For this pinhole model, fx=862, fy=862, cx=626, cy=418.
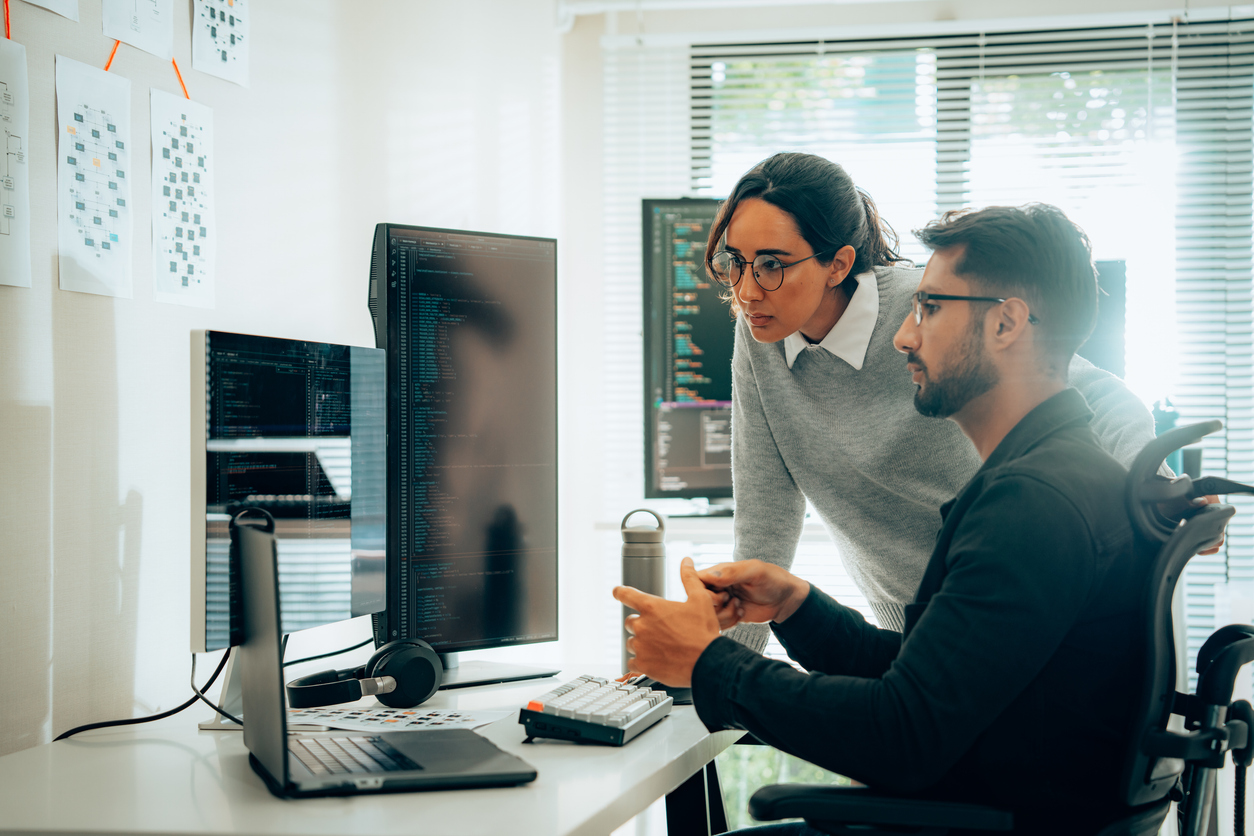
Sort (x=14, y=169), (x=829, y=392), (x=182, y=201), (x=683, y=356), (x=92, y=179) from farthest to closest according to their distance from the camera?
(x=683, y=356) < (x=829, y=392) < (x=182, y=201) < (x=92, y=179) < (x=14, y=169)

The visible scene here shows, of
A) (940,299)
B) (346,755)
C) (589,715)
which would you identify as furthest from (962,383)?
(346,755)

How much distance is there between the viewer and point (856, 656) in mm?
1306

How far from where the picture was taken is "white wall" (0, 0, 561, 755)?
4.07ft

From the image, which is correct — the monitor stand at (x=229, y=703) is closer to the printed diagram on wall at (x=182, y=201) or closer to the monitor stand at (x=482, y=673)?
the monitor stand at (x=482, y=673)

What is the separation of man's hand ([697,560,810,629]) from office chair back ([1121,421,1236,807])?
494 millimetres

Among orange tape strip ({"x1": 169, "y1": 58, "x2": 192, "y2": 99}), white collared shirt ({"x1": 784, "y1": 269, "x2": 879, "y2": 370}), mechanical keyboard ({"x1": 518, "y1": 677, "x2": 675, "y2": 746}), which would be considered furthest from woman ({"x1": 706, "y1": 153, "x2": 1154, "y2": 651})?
orange tape strip ({"x1": 169, "y1": 58, "x2": 192, "y2": 99})

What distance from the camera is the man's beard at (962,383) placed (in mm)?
1142

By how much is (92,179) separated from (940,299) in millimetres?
1279

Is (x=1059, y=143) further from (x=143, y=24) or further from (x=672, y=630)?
(x=143, y=24)

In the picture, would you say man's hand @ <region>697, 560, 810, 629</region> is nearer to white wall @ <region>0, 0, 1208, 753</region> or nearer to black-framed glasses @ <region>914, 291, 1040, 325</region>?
black-framed glasses @ <region>914, 291, 1040, 325</region>

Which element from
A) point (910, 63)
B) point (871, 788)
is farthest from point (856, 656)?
point (910, 63)

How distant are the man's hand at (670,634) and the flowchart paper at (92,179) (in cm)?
96

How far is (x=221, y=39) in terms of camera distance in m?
1.58

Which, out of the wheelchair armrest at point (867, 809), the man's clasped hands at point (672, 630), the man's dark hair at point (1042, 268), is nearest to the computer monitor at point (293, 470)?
the man's clasped hands at point (672, 630)
